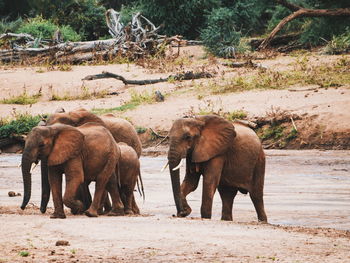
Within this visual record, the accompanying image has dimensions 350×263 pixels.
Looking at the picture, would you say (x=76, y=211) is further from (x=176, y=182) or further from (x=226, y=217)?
(x=226, y=217)

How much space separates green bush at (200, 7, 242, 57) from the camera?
103 feet

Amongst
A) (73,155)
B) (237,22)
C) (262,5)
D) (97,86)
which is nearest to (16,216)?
(73,155)

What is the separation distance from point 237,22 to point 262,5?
3658 millimetres

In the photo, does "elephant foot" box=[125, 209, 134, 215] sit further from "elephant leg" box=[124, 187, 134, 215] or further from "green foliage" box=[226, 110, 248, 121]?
"green foliage" box=[226, 110, 248, 121]

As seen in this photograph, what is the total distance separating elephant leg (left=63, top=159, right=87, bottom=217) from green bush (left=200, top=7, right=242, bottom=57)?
19.2m

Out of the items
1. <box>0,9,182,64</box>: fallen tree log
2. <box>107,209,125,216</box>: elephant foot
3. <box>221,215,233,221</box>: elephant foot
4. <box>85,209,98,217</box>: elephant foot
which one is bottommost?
<box>0,9,182,64</box>: fallen tree log

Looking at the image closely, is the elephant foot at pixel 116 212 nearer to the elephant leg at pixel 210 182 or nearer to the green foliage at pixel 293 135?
the elephant leg at pixel 210 182

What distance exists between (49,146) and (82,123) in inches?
63.0

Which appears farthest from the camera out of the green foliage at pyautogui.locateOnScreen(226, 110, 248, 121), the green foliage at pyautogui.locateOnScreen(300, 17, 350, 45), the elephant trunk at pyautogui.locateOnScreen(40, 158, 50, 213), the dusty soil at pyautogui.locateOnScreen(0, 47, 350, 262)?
the green foliage at pyautogui.locateOnScreen(300, 17, 350, 45)

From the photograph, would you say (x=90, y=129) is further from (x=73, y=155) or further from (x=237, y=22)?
(x=237, y=22)

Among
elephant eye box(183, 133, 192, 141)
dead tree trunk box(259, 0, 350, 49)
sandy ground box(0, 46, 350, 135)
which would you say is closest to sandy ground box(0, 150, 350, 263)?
elephant eye box(183, 133, 192, 141)

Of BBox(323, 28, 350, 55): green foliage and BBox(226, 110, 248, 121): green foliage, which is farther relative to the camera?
BBox(323, 28, 350, 55): green foliage

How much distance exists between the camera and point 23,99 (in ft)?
89.1

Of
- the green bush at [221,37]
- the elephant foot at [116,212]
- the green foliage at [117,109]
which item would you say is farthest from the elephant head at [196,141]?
the green bush at [221,37]
